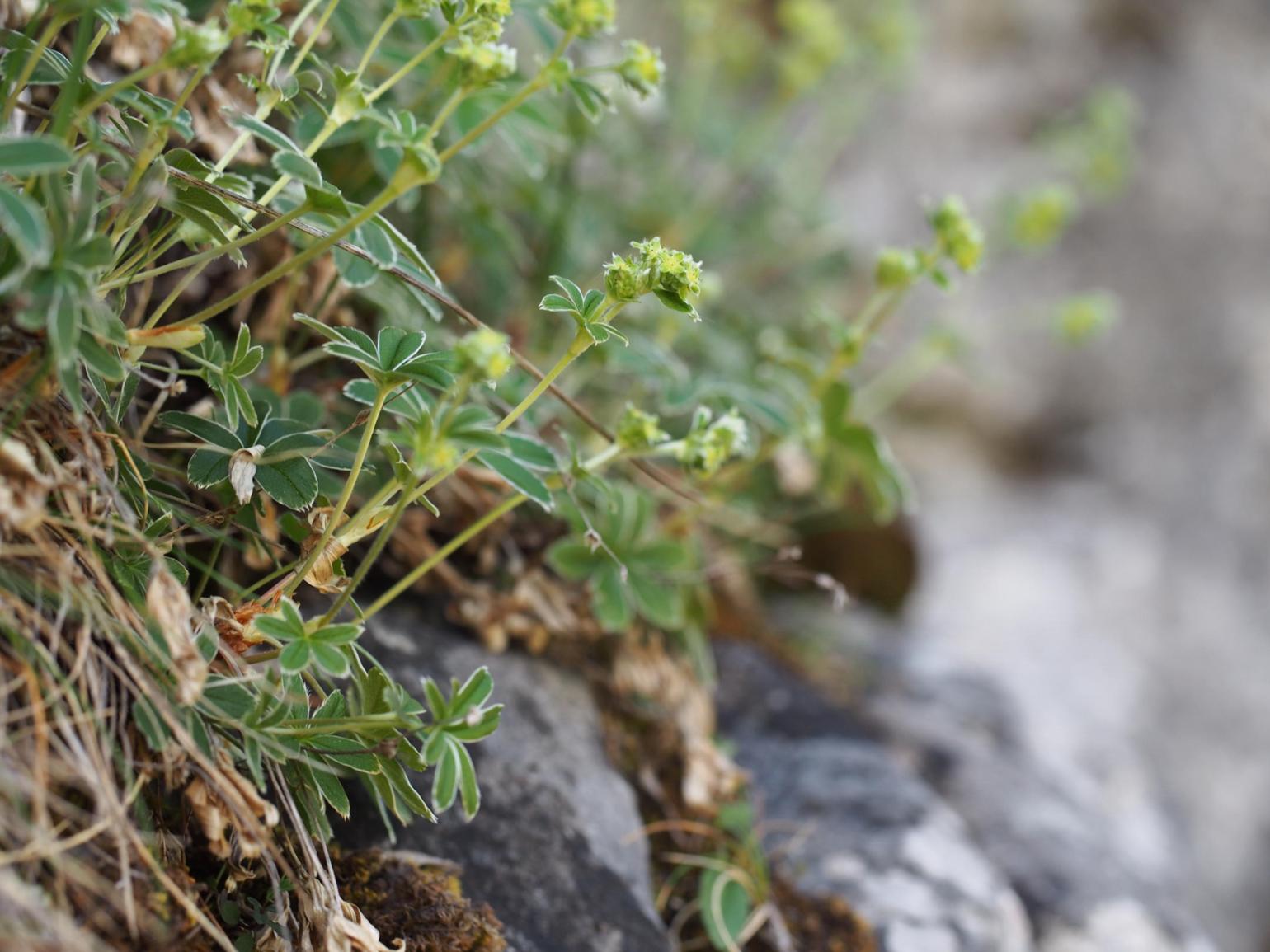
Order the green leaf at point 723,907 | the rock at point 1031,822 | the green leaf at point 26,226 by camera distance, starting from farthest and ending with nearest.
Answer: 1. the rock at point 1031,822
2. the green leaf at point 723,907
3. the green leaf at point 26,226

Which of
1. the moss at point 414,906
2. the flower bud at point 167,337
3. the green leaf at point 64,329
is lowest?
the moss at point 414,906

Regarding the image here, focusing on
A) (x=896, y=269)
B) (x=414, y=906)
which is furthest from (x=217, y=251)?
(x=896, y=269)

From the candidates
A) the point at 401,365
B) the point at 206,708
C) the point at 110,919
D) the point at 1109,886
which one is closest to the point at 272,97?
the point at 401,365

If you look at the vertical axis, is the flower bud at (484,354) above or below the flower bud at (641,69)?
below

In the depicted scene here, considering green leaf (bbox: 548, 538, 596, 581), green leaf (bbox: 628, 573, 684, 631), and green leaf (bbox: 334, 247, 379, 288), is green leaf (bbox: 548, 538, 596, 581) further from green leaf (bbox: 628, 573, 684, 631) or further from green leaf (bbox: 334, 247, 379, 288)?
green leaf (bbox: 334, 247, 379, 288)

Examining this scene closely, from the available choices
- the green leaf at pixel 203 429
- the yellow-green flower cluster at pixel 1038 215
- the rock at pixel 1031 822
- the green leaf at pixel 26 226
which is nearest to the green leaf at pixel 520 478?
the green leaf at pixel 203 429

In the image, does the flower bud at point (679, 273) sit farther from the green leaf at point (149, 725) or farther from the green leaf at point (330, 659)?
the green leaf at point (149, 725)

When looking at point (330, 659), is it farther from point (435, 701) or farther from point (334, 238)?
point (334, 238)
